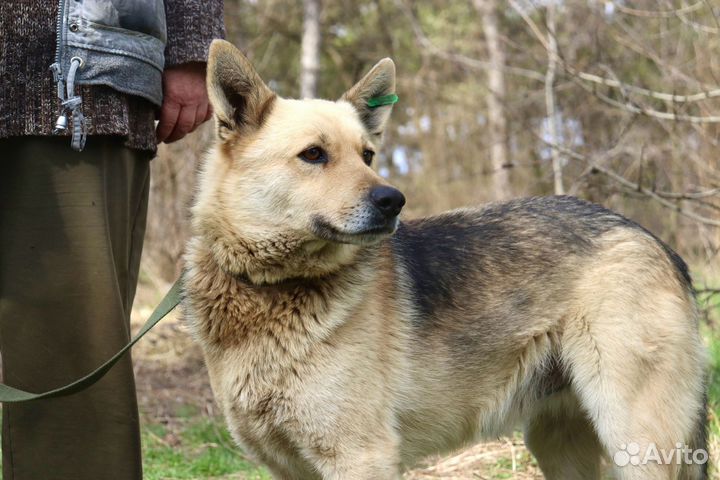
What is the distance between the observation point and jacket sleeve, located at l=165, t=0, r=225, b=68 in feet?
9.50

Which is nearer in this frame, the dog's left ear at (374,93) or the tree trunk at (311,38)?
the dog's left ear at (374,93)

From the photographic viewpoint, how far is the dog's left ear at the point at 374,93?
326 centimetres

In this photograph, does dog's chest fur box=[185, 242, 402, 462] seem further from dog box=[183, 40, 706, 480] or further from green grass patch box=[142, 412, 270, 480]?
green grass patch box=[142, 412, 270, 480]

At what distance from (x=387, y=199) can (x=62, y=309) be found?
1.11 metres

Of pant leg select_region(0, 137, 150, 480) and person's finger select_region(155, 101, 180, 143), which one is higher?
person's finger select_region(155, 101, 180, 143)

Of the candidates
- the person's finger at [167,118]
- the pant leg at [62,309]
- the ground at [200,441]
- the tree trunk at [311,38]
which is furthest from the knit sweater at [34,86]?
the tree trunk at [311,38]

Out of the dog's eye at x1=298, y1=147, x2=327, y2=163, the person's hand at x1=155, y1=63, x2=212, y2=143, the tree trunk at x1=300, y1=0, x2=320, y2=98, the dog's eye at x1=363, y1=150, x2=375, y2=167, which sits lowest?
the tree trunk at x1=300, y1=0, x2=320, y2=98

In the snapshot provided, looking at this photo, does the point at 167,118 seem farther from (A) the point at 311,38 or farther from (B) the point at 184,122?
(A) the point at 311,38

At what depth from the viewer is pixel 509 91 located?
13.7 m

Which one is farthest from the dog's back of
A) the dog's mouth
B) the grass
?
the grass

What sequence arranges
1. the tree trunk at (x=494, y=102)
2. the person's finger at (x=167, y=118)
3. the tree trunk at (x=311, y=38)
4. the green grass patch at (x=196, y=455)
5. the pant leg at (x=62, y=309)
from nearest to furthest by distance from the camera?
the pant leg at (x=62, y=309) < the person's finger at (x=167, y=118) < the green grass patch at (x=196, y=455) < the tree trunk at (x=311, y=38) < the tree trunk at (x=494, y=102)

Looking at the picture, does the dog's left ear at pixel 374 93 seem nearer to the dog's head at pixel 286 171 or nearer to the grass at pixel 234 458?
the dog's head at pixel 286 171

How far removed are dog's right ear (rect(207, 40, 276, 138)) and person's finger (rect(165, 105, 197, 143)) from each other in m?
0.09

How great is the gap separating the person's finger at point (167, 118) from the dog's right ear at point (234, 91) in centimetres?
14
